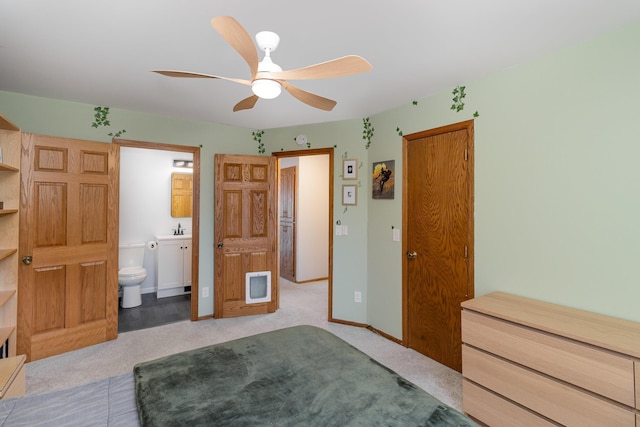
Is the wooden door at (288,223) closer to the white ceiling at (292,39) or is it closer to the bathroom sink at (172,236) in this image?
the bathroom sink at (172,236)

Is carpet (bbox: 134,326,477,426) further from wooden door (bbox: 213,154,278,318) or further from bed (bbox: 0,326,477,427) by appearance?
wooden door (bbox: 213,154,278,318)

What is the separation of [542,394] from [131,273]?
4318 mm

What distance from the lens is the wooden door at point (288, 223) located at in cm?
538

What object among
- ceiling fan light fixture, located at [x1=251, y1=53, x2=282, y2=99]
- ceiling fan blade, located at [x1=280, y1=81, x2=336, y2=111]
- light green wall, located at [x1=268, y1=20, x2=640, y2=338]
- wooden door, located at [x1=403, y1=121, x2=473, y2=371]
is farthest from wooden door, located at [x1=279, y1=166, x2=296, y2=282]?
ceiling fan light fixture, located at [x1=251, y1=53, x2=282, y2=99]

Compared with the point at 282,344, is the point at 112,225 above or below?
above

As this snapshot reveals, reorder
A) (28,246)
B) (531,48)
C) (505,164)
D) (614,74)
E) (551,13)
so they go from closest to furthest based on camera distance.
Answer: (551,13) → (614,74) → (531,48) → (505,164) → (28,246)

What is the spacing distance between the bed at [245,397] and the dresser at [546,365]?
80cm

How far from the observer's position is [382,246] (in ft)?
10.7

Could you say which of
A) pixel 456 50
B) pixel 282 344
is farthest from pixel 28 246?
pixel 456 50

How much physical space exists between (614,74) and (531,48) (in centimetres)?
46

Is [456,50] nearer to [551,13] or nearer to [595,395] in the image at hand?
[551,13]

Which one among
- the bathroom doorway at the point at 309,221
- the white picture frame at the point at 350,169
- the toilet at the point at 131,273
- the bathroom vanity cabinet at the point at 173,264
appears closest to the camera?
the white picture frame at the point at 350,169

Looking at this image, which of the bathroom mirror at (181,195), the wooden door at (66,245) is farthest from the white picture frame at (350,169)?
the bathroom mirror at (181,195)

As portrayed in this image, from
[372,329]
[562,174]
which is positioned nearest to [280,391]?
[562,174]
